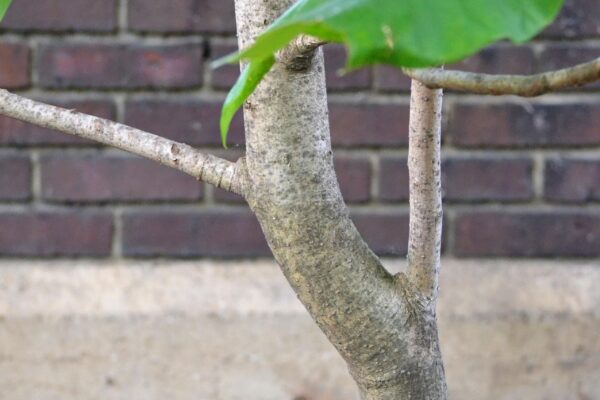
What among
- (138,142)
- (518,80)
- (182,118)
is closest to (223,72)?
(182,118)

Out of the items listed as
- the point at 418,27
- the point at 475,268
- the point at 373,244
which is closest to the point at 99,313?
the point at 373,244

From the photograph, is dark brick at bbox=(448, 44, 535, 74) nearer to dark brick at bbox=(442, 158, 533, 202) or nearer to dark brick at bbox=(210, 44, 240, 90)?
dark brick at bbox=(442, 158, 533, 202)

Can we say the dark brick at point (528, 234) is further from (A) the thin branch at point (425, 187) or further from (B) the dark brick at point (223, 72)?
(A) the thin branch at point (425, 187)

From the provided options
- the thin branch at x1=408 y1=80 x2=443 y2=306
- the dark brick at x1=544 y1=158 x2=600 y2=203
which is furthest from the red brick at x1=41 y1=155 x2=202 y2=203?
the thin branch at x1=408 y1=80 x2=443 y2=306

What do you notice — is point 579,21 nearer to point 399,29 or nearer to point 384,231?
point 384,231

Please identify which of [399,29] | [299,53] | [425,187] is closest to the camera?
[399,29]

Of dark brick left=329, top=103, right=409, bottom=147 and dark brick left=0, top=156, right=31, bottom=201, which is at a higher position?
dark brick left=329, top=103, right=409, bottom=147
